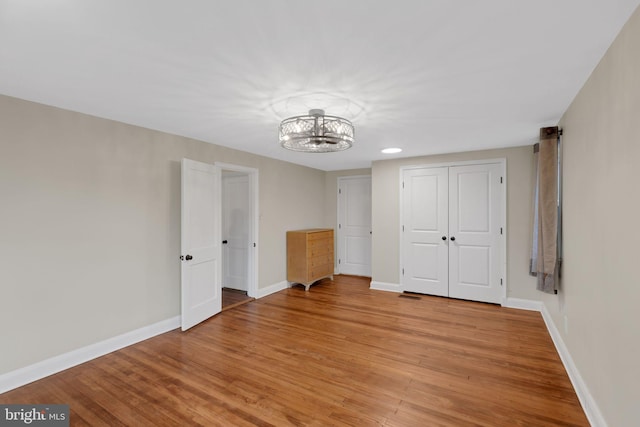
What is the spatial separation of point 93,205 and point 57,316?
100cm

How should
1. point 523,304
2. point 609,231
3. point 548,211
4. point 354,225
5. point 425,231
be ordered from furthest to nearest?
1. point 354,225
2. point 425,231
3. point 523,304
4. point 548,211
5. point 609,231

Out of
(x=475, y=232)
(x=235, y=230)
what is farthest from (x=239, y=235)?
(x=475, y=232)

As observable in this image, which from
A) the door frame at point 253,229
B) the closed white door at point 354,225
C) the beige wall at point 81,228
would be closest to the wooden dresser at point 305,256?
the door frame at point 253,229

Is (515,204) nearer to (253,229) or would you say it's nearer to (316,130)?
(316,130)

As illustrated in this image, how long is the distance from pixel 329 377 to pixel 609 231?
7.03 feet

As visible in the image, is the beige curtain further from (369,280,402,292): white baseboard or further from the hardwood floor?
(369,280,402,292): white baseboard

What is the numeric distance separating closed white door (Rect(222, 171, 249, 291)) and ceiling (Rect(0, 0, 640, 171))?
211 centimetres

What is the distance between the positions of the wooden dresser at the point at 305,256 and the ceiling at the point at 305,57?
266 cm

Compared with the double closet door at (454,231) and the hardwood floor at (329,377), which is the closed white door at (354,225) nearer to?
the double closet door at (454,231)

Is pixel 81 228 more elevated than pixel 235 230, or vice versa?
pixel 81 228

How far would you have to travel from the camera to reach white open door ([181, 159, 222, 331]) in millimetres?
3402

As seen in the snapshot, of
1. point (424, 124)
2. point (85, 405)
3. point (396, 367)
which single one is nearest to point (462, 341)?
point (396, 367)

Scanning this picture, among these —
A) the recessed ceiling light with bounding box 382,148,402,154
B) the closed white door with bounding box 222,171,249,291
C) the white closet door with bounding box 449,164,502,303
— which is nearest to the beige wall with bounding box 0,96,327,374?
the closed white door with bounding box 222,171,249,291

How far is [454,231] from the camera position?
4574 mm
